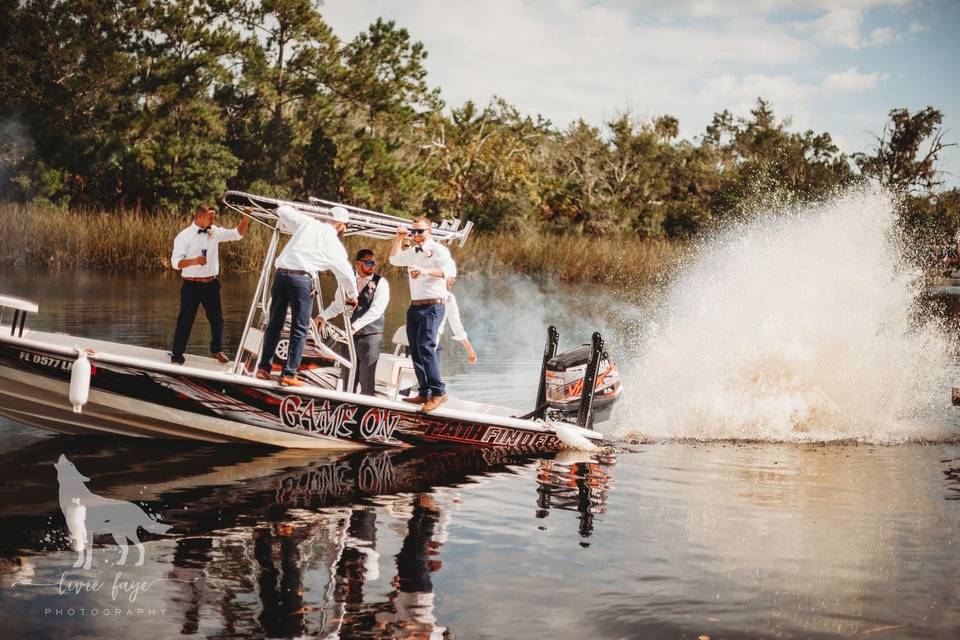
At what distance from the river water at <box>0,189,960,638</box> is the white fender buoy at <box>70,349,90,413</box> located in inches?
29.1

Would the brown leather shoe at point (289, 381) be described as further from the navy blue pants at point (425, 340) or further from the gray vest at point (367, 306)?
the navy blue pants at point (425, 340)

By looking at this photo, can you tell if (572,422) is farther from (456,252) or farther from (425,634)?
(456,252)

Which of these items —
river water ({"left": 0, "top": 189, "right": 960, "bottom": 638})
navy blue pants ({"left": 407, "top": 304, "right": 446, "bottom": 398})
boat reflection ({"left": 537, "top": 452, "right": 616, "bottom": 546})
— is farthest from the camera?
navy blue pants ({"left": 407, "top": 304, "right": 446, "bottom": 398})

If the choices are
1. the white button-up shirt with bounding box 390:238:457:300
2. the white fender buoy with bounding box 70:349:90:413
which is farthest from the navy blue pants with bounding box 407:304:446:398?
the white fender buoy with bounding box 70:349:90:413

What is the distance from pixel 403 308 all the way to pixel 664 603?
23.3 m

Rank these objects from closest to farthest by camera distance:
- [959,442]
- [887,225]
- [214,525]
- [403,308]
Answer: [214,525]
[959,442]
[887,225]
[403,308]

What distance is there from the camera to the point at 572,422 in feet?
39.9

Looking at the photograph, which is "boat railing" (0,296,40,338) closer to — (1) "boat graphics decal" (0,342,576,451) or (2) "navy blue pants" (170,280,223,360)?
(1) "boat graphics decal" (0,342,576,451)

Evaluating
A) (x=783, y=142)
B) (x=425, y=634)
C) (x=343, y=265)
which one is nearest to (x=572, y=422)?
(x=343, y=265)

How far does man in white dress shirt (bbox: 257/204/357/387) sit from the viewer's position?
1030cm

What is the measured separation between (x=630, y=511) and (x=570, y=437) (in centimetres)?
208

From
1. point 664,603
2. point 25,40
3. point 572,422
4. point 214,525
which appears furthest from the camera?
point 25,40

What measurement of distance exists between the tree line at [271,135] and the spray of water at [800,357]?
26465 mm

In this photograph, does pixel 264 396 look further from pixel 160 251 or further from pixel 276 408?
pixel 160 251
